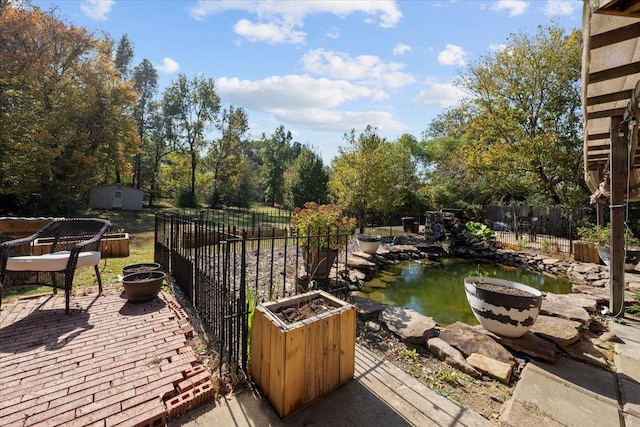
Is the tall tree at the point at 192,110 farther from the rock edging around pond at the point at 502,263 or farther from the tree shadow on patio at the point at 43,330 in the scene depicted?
the tree shadow on patio at the point at 43,330

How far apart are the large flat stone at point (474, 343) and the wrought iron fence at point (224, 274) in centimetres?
127

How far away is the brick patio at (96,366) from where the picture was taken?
1.70 m

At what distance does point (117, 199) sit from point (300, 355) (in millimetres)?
21152

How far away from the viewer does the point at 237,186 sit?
82.4 ft

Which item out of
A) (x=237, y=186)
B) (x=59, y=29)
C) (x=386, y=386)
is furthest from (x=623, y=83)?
(x=237, y=186)

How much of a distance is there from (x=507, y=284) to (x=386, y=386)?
2.03 meters

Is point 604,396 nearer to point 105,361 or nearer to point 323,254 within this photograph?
point 323,254

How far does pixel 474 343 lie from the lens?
274cm

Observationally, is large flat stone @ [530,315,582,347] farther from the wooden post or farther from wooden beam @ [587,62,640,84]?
wooden beam @ [587,62,640,84]

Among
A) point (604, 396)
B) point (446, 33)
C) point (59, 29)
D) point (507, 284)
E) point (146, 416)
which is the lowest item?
point (604, 396)

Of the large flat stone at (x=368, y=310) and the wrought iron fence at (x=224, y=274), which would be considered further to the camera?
the large flat stone at (x=368, y=310)

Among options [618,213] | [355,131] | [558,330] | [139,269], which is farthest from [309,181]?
[558,330]

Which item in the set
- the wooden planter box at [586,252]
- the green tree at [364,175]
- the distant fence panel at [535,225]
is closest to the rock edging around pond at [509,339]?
the wooden planter box at [586,252]

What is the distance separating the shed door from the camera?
59.5 feet
